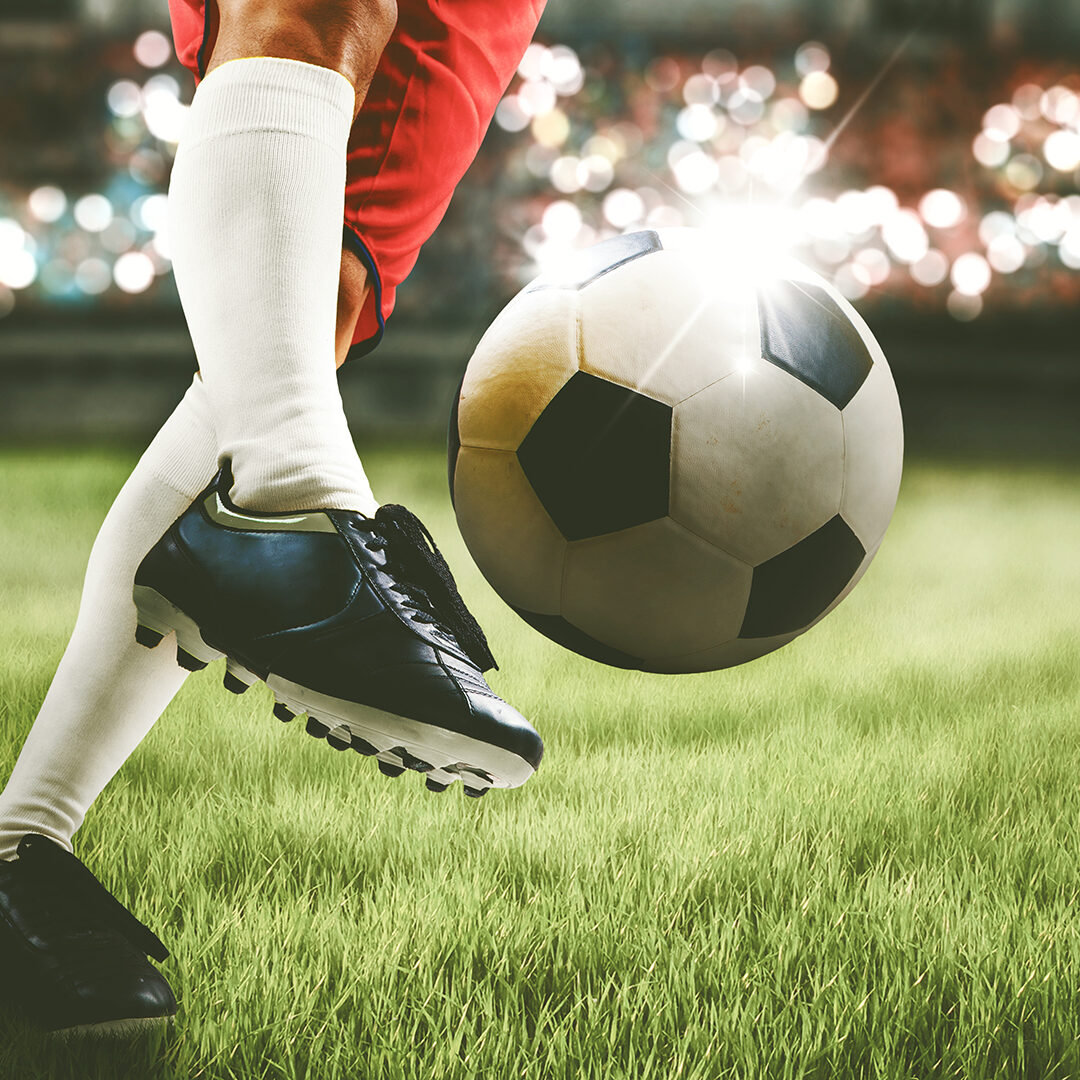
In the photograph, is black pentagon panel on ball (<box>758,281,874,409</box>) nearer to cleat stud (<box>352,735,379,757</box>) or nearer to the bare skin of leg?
the bare skin of leg

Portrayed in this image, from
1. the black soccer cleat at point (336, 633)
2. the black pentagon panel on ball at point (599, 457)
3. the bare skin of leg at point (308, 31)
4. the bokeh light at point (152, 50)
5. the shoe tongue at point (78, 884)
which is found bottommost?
the shoe tongue at point (78, 884)

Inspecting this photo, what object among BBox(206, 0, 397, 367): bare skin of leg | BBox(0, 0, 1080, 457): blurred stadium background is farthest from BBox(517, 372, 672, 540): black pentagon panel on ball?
BBox(0, 0, 1080, 457): blurred stadium background

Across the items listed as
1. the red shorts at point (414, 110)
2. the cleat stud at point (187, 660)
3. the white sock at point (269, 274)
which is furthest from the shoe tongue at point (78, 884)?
the red shorts at point (414, 110)

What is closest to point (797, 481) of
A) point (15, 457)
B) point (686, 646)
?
point (686, 646)

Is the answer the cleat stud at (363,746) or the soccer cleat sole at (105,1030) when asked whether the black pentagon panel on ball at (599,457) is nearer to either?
the cleat stud at (363,746)

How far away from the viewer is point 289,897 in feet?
3.44

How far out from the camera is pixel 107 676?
1038mm

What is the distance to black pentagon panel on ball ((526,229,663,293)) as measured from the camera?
5.13 feet

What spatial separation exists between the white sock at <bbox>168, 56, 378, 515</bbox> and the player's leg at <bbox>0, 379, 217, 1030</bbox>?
113 mm

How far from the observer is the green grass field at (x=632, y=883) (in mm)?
838

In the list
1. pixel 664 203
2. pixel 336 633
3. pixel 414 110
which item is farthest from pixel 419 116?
pixel 664 203

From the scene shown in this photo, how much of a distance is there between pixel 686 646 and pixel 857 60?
6583 mm

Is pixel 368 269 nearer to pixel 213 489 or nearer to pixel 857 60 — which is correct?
pixel 213 489

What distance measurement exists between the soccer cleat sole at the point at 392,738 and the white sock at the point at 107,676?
95 mm
